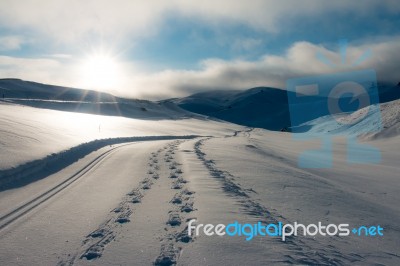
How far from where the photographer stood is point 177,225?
581cm

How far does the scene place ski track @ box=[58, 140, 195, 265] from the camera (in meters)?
4.63

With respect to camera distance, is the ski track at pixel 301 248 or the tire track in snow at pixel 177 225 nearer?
the ski track at pixel 301 248

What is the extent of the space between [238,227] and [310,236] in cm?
110

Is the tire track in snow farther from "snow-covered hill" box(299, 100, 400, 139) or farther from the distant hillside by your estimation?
the distant hillside

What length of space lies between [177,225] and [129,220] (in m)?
0.87

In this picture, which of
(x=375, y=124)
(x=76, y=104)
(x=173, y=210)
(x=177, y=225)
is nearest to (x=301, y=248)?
(x=177, y=225)

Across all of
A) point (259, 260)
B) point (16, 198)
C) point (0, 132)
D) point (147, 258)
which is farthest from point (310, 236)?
point (0, 132)

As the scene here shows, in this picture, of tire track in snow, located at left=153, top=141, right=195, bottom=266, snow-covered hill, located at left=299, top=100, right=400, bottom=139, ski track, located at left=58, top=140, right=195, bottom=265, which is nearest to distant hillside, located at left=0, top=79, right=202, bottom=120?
snow-covered hill, located at left=299, top=100, right=400, bottom=139

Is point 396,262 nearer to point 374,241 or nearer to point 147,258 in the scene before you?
point 374,241

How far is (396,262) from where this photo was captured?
4.71m

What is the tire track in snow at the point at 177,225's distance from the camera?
4.61 metres

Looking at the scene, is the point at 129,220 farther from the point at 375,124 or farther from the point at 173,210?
the point at 375,124

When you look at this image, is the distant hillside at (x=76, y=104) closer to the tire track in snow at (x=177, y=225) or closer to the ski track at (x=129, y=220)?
the ski track at (x=129, y=220)

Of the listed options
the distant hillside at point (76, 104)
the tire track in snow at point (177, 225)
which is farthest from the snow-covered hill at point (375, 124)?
the distant hillside at point (76, 104)
